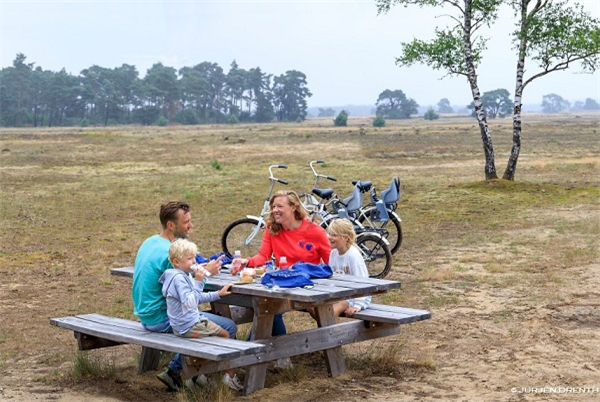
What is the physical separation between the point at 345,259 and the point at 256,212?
1065 centimetres

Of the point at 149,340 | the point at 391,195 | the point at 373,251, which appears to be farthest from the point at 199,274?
the point at 391,195

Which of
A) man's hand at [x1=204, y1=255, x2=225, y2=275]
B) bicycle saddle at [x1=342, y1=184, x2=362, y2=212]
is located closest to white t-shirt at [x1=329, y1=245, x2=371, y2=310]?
man's hand at [x1=204, y1=255, x2=225, y2=275]

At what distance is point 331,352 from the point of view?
643 cm

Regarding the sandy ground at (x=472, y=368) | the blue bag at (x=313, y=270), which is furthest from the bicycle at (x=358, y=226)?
the blue bag at (x=313, y=270)

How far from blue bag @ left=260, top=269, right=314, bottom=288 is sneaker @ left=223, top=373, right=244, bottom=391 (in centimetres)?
68

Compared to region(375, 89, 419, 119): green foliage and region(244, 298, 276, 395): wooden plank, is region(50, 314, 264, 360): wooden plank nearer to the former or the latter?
region(244, 298, 276, 395): wooden plank

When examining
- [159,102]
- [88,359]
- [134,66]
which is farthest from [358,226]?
[134,66]

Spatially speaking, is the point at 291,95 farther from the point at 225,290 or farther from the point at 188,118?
the point at 225,290

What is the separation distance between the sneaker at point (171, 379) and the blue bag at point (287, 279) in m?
0.88

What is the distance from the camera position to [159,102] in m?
138

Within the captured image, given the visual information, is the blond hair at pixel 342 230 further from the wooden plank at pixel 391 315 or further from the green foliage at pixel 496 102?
the green foliage at pixel 496 102

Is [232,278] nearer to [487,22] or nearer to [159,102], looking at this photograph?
[487,22]

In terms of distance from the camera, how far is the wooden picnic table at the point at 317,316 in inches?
231

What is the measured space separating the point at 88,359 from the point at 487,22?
17.7 m
